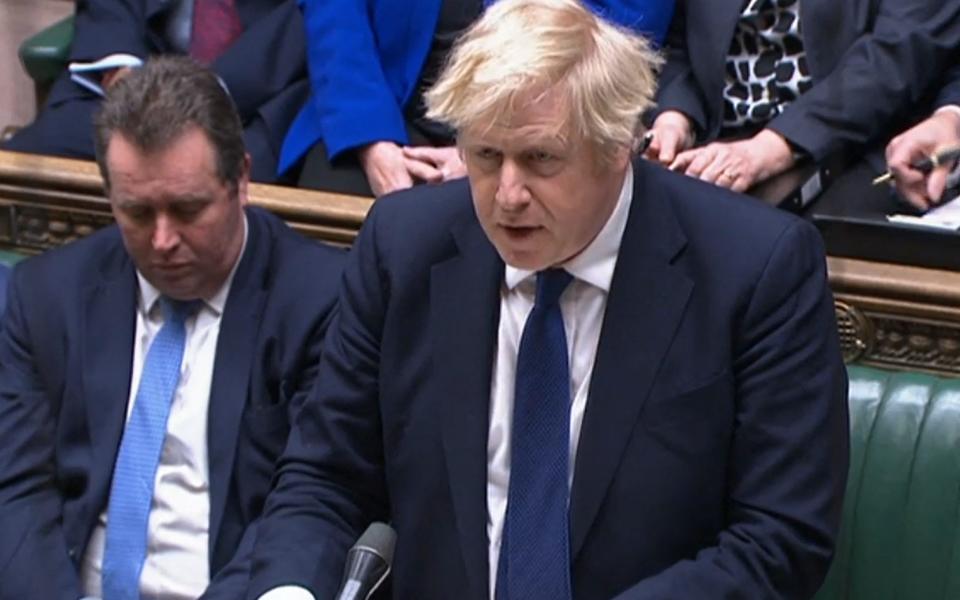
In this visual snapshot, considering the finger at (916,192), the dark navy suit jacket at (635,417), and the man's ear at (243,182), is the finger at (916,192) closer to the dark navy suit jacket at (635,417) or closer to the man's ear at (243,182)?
the dark navy suit jacket at (635,417)

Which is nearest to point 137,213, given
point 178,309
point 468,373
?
point 178,309

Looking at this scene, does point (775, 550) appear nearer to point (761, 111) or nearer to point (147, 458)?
point (147, 458)

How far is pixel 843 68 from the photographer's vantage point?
9.98 feet

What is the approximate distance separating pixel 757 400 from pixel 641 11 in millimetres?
1217

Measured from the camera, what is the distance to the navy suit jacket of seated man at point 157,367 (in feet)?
8.30

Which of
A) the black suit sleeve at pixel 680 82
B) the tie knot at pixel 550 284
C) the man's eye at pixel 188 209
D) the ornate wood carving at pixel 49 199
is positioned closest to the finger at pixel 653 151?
the black suit sleeve at pixel 680 82

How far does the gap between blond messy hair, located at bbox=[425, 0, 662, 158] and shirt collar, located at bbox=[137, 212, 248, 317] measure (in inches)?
25.4

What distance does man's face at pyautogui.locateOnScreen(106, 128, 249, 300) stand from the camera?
2518 mm

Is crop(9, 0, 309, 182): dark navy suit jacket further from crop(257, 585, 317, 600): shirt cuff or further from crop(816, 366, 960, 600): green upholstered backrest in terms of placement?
crop(257, 585, 317, 600): shirt cuff

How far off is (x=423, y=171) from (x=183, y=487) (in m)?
0.75

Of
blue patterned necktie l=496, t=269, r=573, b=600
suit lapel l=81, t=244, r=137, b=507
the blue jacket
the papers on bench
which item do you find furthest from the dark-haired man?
the papers on bench

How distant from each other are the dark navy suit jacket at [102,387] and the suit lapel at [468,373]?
0.42 m

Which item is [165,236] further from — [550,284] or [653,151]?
[653,151]

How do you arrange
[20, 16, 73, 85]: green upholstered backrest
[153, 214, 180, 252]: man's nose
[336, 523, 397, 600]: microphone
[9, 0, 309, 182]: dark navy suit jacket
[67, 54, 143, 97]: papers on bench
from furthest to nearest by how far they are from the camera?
1. [20, 16, 73, 85]: green upholstered backrest
2. [67, 54, 143, 97]: papers on bench
3. [9, 0, 309, 182]: dark navy suit jacket
4. [153, 214, 180, 252]: man's nose
5. [336, 523, 397, 600]: microphone
